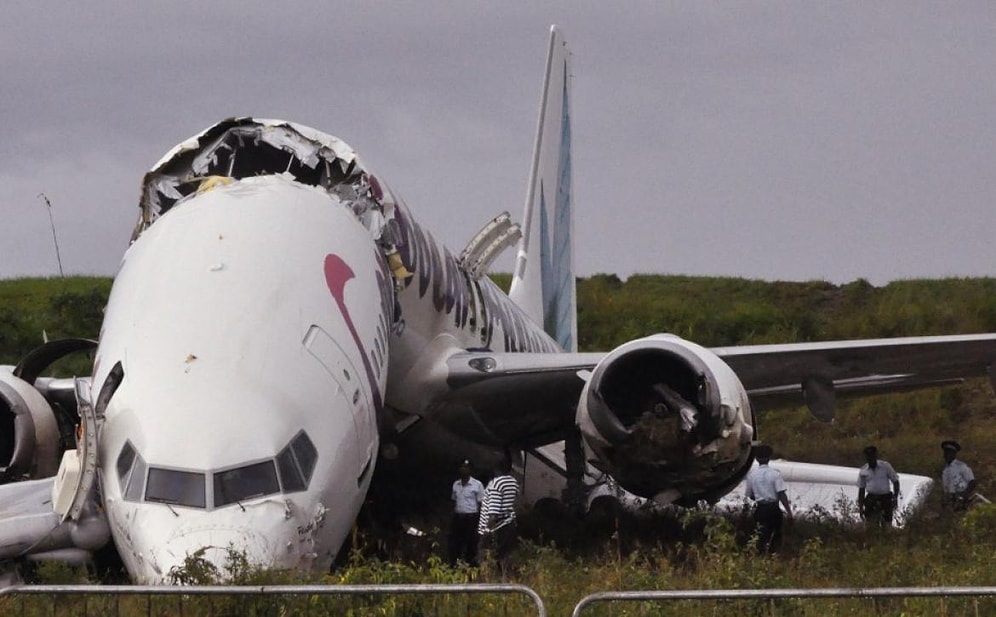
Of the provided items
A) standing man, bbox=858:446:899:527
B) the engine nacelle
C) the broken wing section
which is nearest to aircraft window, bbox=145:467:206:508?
the engine nacelle

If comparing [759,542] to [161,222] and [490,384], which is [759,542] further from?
[161,222]

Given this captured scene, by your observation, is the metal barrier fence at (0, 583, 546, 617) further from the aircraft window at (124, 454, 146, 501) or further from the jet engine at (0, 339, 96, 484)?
the jet engine at (0, 339, 96, 484)

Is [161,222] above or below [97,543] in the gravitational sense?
above

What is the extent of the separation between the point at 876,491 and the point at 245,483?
879 centimetres

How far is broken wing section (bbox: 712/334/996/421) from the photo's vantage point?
16.6 metres

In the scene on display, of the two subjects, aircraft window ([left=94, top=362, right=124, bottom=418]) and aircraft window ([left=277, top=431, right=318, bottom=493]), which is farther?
aircraft window ([left=94, top=362, right=124, bottom=418])

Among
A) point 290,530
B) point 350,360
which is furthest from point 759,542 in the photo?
point 290,530

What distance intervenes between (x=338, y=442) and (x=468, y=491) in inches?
122

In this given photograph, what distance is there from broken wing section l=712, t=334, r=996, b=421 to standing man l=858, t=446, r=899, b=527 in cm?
88

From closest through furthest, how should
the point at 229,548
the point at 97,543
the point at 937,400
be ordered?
the point at 229,548 < the point at 97,543 < the point at 937,400

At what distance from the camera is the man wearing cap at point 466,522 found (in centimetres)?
1496

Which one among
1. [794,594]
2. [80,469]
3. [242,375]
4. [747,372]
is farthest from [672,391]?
[794,594]

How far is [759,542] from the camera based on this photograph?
15648 millimetres

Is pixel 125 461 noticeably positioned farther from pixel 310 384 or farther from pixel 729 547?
pixel 729 547
